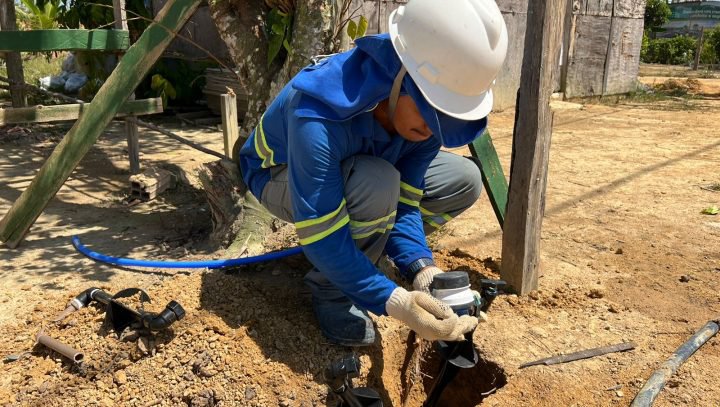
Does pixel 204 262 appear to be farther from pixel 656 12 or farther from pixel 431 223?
pixel 656 12

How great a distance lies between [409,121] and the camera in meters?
2.11

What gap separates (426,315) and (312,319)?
2.49 ft

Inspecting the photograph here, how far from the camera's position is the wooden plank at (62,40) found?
400cm

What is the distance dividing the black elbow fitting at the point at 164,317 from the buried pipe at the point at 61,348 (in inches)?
10.4

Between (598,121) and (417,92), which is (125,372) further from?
(598,121)

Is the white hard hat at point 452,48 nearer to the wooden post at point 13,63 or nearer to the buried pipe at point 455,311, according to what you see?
the buried pipe at point 455,311

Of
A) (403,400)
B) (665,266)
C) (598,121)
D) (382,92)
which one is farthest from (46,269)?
(598,121)

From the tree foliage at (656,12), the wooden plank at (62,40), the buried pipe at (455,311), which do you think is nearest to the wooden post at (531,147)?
the buried pipe at (455,311)

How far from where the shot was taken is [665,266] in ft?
10.8

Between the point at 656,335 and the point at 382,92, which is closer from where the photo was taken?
the point at 382,92

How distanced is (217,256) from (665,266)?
246 cm

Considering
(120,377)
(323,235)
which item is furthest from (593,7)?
(120,377)

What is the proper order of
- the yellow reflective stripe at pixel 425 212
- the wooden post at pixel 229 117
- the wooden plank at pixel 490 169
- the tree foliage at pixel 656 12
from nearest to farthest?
the yellow reflective stripe at pixel 425 212 < the wooden plank at pixel 490 169 < the wooden post at pixel 229 117 < the tree foliage at pixel 656 12

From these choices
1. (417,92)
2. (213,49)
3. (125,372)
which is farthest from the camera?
(213,49)
